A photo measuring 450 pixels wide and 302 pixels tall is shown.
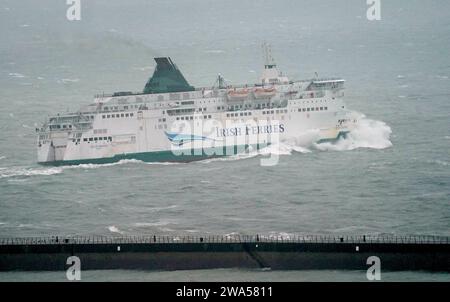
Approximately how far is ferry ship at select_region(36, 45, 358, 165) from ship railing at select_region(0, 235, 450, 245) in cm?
1884

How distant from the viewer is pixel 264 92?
68.4 metres

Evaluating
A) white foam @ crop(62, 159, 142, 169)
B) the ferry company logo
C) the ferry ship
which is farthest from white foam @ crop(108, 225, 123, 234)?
the ferry ship

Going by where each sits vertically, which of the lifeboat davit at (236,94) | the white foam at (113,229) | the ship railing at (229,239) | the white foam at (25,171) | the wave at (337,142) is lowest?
the ship railing at (229,239)

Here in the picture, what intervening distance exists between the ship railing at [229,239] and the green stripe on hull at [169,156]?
683 inches

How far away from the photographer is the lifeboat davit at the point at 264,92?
224 ft

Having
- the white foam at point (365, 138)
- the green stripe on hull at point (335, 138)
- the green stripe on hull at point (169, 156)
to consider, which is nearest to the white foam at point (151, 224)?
the green stripe on hull at point (169, 156)

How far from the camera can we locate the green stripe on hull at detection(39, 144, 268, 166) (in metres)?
Answer: 65.4

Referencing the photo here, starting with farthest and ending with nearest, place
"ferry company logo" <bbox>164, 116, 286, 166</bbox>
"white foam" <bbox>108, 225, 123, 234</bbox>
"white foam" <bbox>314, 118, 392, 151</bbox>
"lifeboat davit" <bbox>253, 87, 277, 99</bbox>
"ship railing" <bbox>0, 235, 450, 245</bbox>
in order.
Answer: "lifeboat davit" <bbox>253, 87, 277, 99</bbox>, "ferry company logo" <bbox>164, 116, 286, 166</bbox>, "white foam" <bbox>314, 118, 392, 151</bbox>, "white foam" <bbox>108, 225, 123, 234</bbox>, "ship railing" <bbox>0, 235, 450, 245</bbox>

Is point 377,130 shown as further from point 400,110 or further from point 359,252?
point 359,252

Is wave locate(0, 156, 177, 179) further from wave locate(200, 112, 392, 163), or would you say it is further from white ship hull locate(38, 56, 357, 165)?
wave locate(200, 112, 392, 163)

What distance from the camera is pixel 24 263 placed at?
46.1m

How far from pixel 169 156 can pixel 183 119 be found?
7.85 ft

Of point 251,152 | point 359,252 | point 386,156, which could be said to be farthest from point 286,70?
point 359,252

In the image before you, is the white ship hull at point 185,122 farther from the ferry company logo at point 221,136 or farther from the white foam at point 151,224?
the white foam at point 151,224
